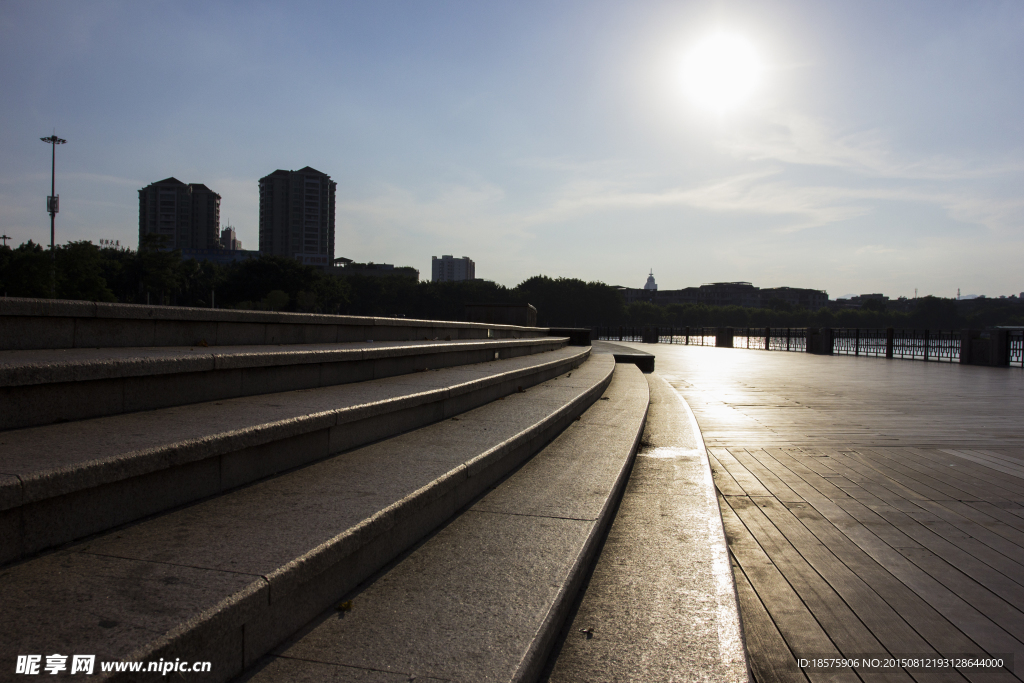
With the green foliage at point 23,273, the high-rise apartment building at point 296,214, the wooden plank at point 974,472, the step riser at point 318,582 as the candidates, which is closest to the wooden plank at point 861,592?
the step riser at point 318,582

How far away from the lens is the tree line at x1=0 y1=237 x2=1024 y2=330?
48.8m

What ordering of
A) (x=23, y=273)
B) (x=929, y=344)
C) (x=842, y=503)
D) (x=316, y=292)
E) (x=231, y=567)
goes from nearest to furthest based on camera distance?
(x=231, y=567)
(x=842, y=503)
(x=929, y=344)
(x=23, y=273)
(x=316, y=292)

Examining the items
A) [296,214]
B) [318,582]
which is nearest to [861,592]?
[318,582]

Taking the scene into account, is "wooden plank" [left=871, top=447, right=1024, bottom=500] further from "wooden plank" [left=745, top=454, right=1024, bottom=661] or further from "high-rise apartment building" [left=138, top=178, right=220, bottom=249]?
"high-rise apartment building" [left=138, top=178, right=220, bottom=249]

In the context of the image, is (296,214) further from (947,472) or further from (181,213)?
(947,472)

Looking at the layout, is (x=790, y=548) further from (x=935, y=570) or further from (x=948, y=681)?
(x=948, y=681)

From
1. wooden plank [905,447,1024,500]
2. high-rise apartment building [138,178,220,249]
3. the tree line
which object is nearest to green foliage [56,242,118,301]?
the tree line

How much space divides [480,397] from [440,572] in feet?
8.41

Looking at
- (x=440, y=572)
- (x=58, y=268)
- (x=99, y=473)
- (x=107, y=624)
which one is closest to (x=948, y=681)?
(x=440, y=572)

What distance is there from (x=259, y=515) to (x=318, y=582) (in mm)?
367

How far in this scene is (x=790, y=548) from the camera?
306 centimetres

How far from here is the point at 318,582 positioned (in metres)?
1.70

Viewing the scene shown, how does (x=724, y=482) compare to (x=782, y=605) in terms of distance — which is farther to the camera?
(x=724, y=482)

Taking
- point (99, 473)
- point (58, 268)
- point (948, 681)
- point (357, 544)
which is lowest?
point (948, 681)
